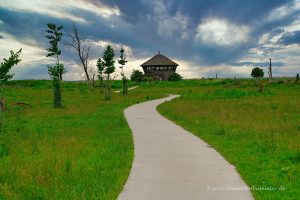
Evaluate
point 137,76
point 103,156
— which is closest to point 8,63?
point 103,156

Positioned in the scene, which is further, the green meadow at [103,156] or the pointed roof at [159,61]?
the pointed roof at [159,61]

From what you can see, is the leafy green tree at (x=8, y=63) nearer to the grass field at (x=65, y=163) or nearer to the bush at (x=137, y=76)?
the grass field at (x=65, y=163)

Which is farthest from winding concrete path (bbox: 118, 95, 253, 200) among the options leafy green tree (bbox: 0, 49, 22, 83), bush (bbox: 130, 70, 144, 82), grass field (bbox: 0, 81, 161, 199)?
bush (bbox: 130, 70, 144, 82)

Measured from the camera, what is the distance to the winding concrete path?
767 cm

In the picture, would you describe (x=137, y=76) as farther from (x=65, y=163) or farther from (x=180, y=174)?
(x=180, y=174)

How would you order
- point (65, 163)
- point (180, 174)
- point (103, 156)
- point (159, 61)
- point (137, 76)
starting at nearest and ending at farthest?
point (180, 174) < point (65, 163) < point (103, 156) < point (137, 76) < point (159, 61)

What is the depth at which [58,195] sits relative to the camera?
8078mm

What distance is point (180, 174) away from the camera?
9164mm

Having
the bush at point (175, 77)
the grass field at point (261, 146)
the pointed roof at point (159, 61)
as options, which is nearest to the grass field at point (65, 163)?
the grass field at point (261, 146)

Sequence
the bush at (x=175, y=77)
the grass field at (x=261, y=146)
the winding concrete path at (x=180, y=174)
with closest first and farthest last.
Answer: the winding concrete path at (x=180, y=174)
the grass field at (x=261, y=146)
the bush at (x=175, y=77)

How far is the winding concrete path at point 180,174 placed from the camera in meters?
7.67

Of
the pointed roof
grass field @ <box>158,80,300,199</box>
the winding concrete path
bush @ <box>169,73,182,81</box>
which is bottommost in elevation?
grass field @ <box>158,80,300,199</box>

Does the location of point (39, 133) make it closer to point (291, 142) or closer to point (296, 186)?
point (291, 142)

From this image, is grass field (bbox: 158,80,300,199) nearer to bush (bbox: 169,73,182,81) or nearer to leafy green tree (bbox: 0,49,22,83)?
leafy green tree (bbox: 0,49,22,83)
